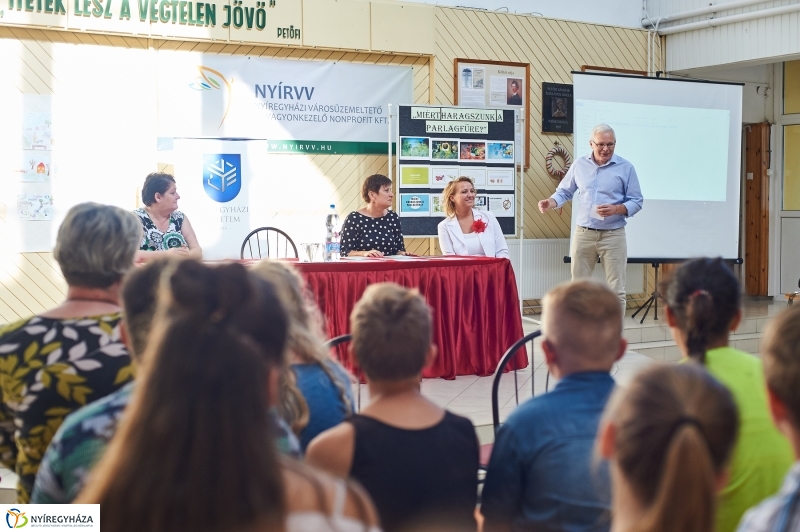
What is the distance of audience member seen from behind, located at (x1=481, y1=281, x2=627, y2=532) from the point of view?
4.89 ft

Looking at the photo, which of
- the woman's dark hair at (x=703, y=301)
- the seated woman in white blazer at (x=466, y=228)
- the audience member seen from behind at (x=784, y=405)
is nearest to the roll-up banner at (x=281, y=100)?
the seated woman in white blazer at (x=466, y=228)

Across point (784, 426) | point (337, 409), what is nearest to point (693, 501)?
point (784, 426)

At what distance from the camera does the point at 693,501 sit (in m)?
0.91

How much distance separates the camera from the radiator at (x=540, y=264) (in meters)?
7.96

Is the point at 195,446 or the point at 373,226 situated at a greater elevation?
the point at 373,226

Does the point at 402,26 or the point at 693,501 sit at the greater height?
the point at 402,26

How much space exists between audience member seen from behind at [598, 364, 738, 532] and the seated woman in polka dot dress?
456 centimetres

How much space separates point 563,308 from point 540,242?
652 centimetres

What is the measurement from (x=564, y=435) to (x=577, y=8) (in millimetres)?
7519

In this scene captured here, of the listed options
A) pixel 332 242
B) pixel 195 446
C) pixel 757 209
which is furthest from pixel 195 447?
pixel 757 209

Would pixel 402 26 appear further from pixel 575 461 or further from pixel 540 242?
pixel 575 461

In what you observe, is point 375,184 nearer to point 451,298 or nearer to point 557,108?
point 451,298

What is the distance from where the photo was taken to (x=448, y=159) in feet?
23.9

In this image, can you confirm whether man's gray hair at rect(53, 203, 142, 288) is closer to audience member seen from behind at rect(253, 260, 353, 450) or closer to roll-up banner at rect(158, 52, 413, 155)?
audience member seen from behind at rect(253, 260, 353, 450)
